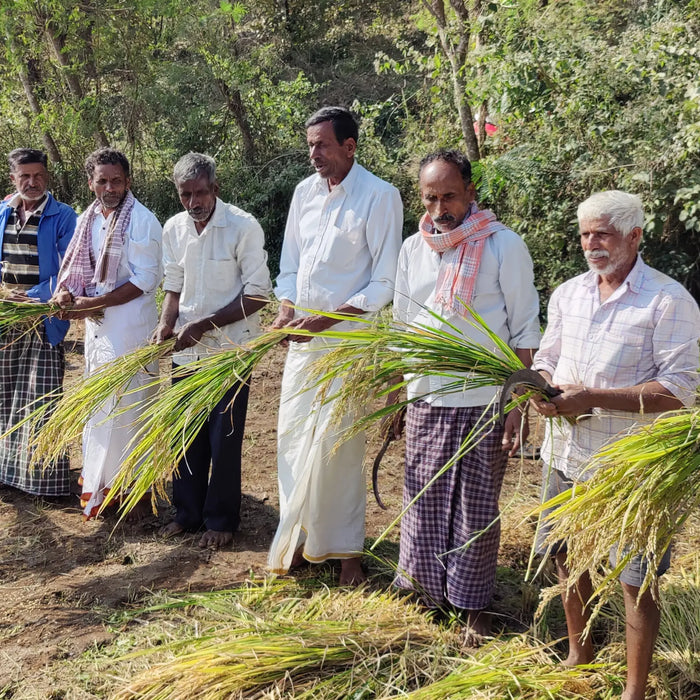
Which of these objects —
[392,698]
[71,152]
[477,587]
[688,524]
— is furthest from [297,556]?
[71,152]

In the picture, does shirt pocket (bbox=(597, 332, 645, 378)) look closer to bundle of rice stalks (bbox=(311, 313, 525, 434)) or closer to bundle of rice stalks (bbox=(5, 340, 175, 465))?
bundle of rice stalks (bbox=(311, 313, 525, 434))

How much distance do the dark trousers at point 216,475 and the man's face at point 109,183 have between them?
121 centimetres

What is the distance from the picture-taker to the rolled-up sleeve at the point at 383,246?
337 centimetres

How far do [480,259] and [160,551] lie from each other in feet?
7.00

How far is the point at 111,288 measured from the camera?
4203 mm

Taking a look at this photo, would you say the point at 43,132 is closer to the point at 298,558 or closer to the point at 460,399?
the point at 298,558

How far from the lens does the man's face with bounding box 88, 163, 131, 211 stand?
413cm

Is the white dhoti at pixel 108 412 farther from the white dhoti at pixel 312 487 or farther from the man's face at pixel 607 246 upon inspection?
the man's face at pixel 607 246

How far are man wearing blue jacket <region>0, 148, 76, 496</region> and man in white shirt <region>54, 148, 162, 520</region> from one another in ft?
1.20

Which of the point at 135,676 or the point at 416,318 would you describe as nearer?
the point at 135,676

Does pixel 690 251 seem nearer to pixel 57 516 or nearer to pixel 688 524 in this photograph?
pixel 688 524

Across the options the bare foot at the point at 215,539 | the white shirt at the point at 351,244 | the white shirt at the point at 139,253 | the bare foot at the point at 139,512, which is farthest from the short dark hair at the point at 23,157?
the bare foot at the point at 215,539

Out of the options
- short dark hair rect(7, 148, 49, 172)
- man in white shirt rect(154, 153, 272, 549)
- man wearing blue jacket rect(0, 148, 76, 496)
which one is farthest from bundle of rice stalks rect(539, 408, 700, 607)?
short dark hair rect(7, 148, 49, 172)

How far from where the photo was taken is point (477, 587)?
3.03 m
